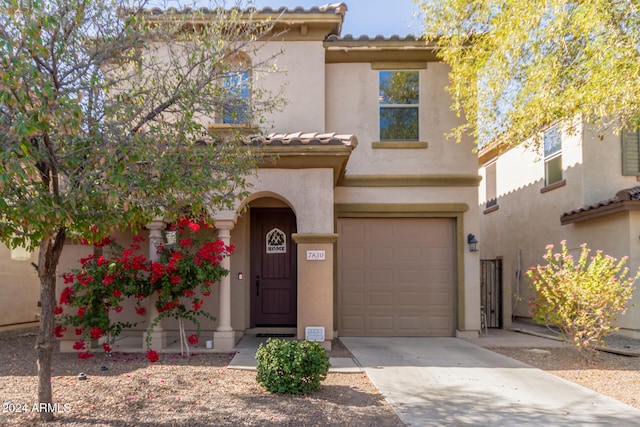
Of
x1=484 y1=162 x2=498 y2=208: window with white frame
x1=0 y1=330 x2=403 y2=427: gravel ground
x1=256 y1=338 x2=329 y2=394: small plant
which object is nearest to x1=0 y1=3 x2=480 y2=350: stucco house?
x1=0 y1=330 x2=403 y2=427: gravel ground

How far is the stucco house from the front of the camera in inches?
375

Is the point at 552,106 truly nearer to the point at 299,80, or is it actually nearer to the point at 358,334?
the point at 299,80

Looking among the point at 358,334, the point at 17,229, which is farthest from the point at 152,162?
the point at 358,334

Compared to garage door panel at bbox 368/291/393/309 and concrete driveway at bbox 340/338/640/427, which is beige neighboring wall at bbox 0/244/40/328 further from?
concrete driveway at bbox 340/338/640/427

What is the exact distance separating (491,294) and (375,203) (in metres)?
3.78

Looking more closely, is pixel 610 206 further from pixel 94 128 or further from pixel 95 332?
pixel 95 332

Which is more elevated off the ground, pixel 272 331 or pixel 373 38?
pixel 373 38

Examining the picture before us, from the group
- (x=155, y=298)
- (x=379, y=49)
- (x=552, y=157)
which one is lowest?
(x=155, y=298)

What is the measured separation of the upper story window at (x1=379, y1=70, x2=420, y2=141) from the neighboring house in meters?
2.66

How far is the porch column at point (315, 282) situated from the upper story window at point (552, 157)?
7418mm

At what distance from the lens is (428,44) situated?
9648mm

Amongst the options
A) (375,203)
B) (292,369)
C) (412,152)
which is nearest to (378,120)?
(412,152)

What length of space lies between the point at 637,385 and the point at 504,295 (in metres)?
4.94

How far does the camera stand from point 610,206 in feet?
32.2
